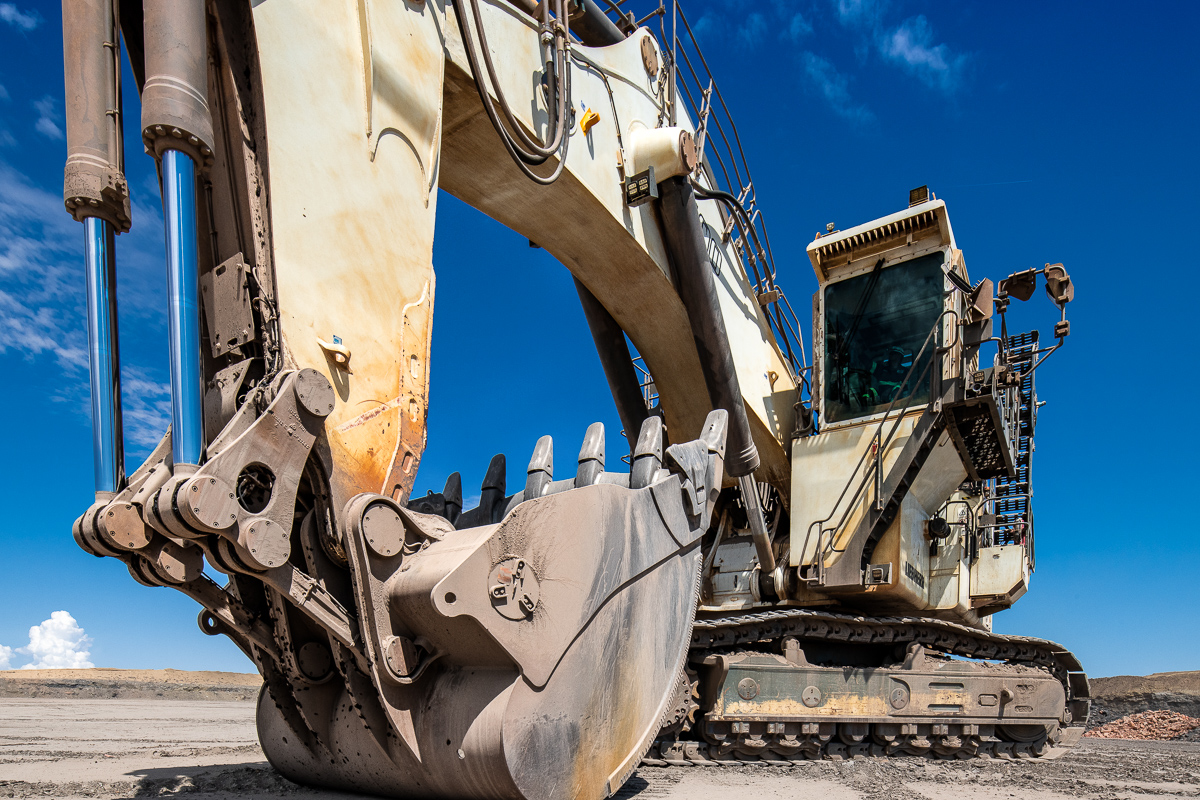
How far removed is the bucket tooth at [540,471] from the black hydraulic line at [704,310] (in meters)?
2.48

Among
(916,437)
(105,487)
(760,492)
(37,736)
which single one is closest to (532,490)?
(105,487)

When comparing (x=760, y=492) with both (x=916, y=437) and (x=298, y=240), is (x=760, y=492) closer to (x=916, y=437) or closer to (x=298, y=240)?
(x=916, y=437)

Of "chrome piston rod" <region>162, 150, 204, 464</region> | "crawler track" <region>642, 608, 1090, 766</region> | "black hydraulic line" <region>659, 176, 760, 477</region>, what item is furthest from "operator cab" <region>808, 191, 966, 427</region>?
"chrome piston rod" <region>162, 150, 204, 464</region>

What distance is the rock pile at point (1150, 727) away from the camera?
14.1m

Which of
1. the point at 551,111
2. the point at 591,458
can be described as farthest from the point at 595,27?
the point at 591,458

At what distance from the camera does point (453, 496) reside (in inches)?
179

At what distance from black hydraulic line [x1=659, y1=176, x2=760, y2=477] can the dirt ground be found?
2.20 meters

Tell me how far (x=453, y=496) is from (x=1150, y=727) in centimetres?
1508

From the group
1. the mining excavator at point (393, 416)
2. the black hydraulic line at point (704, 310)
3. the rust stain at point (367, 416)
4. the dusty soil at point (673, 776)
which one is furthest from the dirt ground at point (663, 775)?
the black hydraulic line at point (704, 310)

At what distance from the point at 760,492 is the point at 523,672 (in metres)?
5.05

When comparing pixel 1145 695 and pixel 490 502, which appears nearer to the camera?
pixel 490 502

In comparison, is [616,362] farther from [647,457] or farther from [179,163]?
[179,163]

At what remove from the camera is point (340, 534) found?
3.10 m

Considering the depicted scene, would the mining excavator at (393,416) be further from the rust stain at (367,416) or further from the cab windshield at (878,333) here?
the cab windshield at (878,333)
